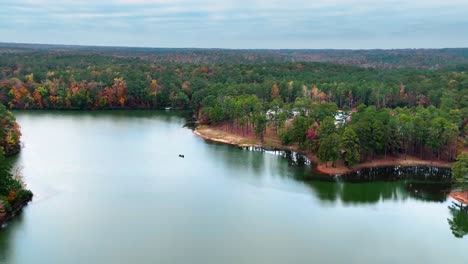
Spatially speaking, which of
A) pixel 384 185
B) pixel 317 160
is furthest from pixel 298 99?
pixel 384 185

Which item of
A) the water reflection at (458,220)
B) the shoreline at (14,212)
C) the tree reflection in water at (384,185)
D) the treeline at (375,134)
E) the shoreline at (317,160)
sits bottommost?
the water reflection at (458,220)

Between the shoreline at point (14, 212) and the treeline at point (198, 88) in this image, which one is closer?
the shoreline at point (14, 212)

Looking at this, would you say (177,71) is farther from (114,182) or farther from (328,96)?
(114,182)

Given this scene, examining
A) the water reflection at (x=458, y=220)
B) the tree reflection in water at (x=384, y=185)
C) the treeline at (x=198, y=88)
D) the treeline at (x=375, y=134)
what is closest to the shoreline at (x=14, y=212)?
the tree reflection in water at (x=384, y=185)

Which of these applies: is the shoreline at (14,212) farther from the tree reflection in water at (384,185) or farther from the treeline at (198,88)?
the treeline at (198,88)

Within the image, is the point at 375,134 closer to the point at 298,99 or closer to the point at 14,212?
the point at 298,99

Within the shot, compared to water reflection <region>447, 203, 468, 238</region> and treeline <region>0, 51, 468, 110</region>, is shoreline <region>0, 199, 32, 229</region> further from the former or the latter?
treeline <region>0, 51, 468, 110</region>
